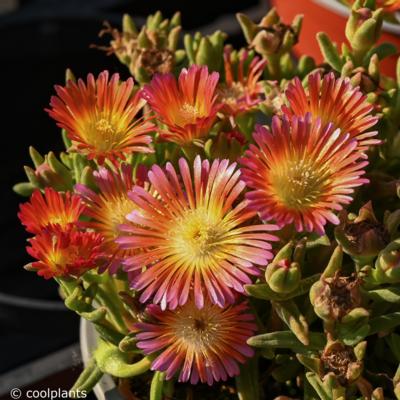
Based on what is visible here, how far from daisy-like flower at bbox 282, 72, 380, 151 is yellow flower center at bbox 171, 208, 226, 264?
96 mm

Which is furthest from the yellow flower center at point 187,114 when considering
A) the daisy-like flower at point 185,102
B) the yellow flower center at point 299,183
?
the yellow flower center at point 299,183

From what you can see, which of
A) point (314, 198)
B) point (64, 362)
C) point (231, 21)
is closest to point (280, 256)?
point (314, 198)

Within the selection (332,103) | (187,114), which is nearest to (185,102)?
(187,114)

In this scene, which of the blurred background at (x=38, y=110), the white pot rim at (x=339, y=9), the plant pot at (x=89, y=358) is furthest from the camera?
the blurred background at (x=38, y=110)

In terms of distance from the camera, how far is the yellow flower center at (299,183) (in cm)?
54

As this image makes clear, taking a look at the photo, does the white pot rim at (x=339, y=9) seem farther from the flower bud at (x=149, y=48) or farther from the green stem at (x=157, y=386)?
the green stem at (x=157, y=386)

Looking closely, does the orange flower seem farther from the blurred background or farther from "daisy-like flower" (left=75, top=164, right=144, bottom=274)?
the blurred background

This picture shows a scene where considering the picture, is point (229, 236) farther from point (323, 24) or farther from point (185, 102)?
point (323, 24)

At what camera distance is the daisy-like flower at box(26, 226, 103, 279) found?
21.9 inches

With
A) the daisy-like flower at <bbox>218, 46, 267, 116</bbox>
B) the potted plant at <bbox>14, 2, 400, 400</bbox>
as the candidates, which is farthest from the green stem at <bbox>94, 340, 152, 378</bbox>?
the daisy-like flower at <bbox>218, 46, 267, 116</bbox>

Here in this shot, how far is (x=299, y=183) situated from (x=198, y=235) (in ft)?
0.26

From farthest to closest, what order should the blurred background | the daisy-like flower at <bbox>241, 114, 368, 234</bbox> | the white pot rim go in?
the blurred background, the white pot rim, the daisy-like flower at <bbox>241, 114, 368, 234</bbox>

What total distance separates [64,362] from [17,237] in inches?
12.2

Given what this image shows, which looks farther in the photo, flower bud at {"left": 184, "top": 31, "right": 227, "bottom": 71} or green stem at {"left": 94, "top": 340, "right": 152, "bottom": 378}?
flower bud at {"left": 184, "top": 31, "right": 227, "bottom": 71}
